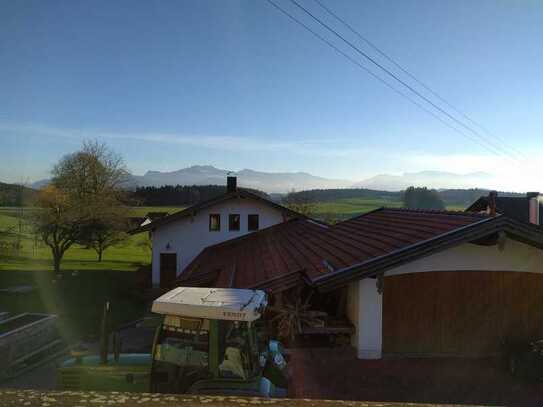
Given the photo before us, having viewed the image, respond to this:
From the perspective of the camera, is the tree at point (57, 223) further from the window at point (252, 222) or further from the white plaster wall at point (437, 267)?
the white plaster wall at point (437, 267)

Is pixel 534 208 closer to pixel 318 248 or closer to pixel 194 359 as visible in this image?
pixel 318 248

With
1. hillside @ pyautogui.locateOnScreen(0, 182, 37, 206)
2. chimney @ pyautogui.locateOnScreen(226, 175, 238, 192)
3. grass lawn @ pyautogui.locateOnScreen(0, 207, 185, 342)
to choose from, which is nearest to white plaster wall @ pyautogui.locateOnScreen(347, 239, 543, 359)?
grass lawn @ pyautogui.locateOnScreen(0, 207, 185, 342)

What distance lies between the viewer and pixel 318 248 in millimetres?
14680

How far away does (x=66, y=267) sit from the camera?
3241 cm

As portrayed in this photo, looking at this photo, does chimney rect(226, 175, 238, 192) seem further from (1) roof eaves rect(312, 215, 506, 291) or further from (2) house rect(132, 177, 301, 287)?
(1) roof eaves rect(312, 215, 506, 291)

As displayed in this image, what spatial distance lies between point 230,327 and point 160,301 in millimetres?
1127

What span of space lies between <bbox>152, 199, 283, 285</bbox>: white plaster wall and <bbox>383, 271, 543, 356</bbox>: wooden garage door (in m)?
15.7

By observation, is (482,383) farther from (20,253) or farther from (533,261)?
(20,253)

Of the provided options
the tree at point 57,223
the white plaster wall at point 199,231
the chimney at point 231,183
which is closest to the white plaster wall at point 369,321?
the white plaster wall at point 199,231

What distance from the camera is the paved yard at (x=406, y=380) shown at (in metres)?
8.60

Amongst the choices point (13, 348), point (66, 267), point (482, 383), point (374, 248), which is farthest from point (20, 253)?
point (482, 383)

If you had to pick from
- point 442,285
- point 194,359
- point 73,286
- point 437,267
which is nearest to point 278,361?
point 194,359

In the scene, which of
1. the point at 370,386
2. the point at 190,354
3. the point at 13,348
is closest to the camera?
the point at 190,354

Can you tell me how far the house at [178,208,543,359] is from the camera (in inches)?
399
